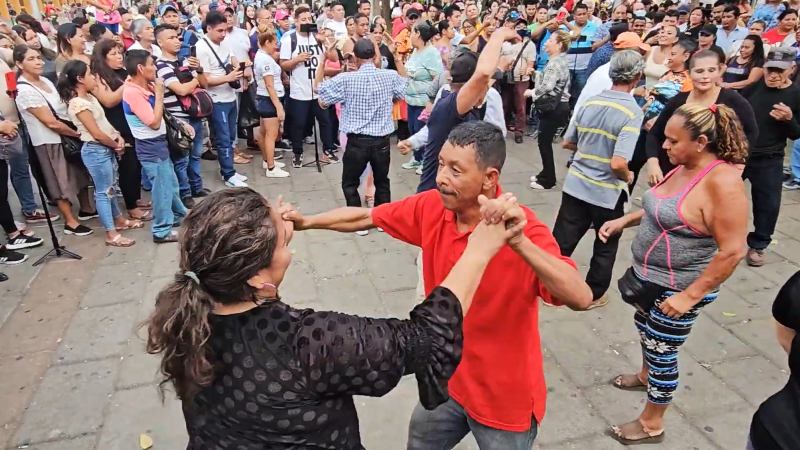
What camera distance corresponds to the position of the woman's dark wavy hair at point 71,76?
4.90 meters

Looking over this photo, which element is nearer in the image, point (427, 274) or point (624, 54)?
point (427, 274)

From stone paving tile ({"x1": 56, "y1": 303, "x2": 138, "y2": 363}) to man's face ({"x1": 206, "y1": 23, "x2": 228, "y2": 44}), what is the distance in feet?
11.4

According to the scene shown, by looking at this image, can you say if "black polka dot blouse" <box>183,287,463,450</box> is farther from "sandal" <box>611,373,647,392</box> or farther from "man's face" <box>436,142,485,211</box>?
→ "sandal" <box>611,373,647,392</box>

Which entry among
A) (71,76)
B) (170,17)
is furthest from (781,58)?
(170,17)

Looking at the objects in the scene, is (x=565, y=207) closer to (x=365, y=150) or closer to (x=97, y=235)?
(x=365, y=150)

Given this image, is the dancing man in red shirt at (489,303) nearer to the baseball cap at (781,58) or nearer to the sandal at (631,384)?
the sandal at (631,384)

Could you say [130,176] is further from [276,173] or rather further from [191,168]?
[276,173]

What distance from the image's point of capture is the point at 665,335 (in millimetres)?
2750

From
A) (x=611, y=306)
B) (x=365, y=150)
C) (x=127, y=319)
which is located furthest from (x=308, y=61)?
(x=611, y=306)

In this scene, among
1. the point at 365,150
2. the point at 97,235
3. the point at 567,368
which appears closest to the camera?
the point at 567,368

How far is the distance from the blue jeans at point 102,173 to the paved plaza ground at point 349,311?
14.5 inches

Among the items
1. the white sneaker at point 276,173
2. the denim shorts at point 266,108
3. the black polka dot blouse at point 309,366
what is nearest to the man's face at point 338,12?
the denim shorts at point 266,108

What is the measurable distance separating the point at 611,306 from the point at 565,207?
906 millimetres

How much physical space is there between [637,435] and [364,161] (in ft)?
11.1
